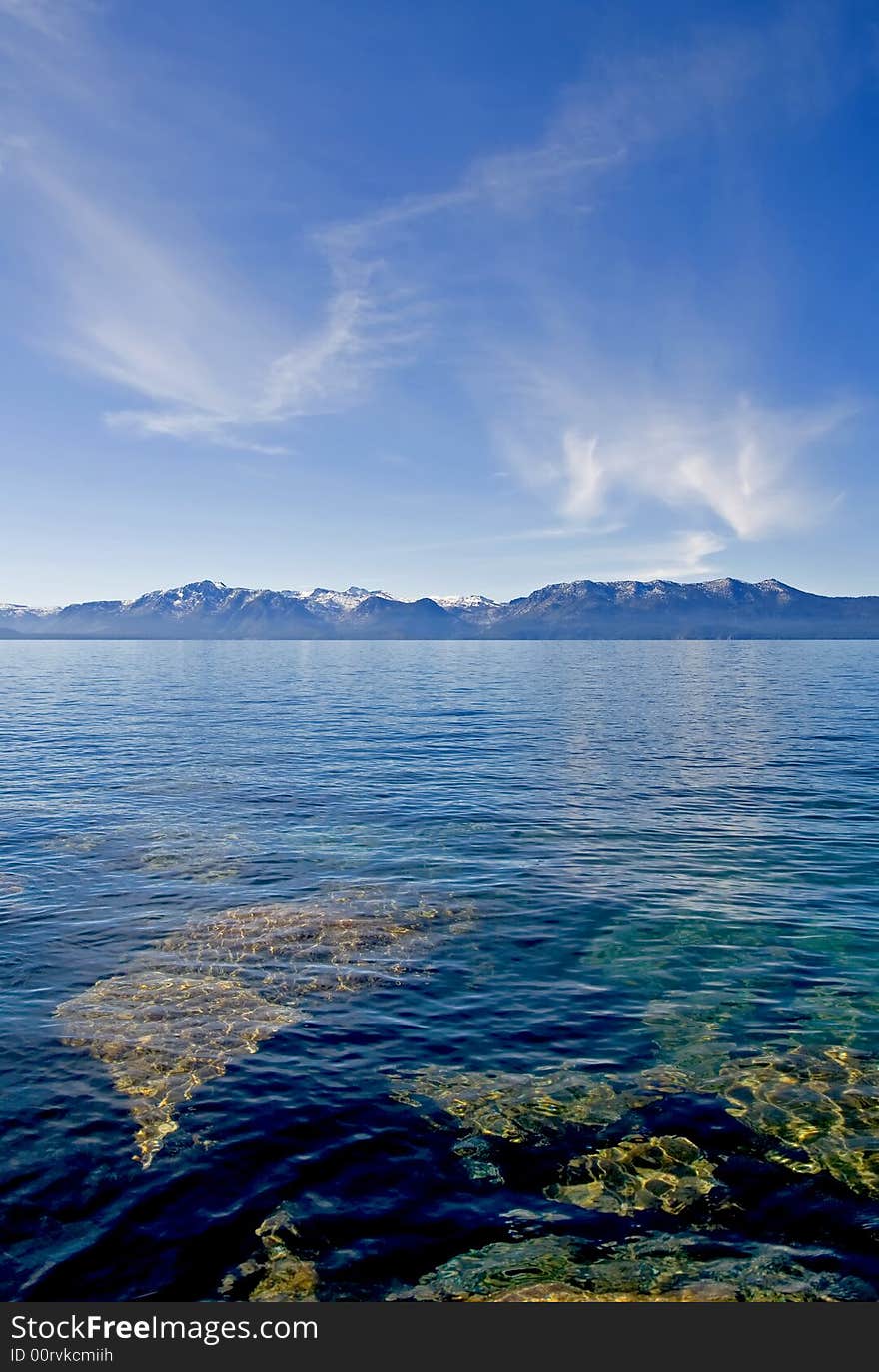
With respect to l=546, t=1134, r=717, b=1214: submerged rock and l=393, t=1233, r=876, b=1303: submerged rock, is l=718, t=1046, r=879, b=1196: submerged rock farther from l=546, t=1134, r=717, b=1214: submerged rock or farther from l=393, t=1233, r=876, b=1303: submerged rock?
l=393, t=1233, r=876, b=1303: submerged rock

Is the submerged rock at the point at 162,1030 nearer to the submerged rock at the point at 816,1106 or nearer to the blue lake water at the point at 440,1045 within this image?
the blue lake water at the point at 440,1045

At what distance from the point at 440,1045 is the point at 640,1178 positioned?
549cm

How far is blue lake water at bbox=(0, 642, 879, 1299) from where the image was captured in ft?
35.6

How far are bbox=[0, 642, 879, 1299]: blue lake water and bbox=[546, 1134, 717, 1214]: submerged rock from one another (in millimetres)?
57

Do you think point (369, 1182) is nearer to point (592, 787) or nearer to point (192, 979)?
point (192, 979)

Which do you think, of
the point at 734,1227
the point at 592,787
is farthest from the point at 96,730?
the point at 734,1227

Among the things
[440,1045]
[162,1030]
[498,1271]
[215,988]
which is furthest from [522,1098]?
[215,988]

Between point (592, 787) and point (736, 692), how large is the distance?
8488cm

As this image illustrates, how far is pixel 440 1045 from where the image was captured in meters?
16.6

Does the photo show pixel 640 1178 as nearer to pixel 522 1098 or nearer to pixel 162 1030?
pixel 522 1098

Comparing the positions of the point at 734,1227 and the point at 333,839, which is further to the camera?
the point at 333,839

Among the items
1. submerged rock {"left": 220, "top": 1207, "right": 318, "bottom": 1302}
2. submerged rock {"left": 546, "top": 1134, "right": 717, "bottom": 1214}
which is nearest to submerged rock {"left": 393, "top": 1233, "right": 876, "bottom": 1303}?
submerged rock {"left": 546, "top": 1134, "right": 717, "bottom": 1214}

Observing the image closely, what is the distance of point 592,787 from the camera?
1795 inches
